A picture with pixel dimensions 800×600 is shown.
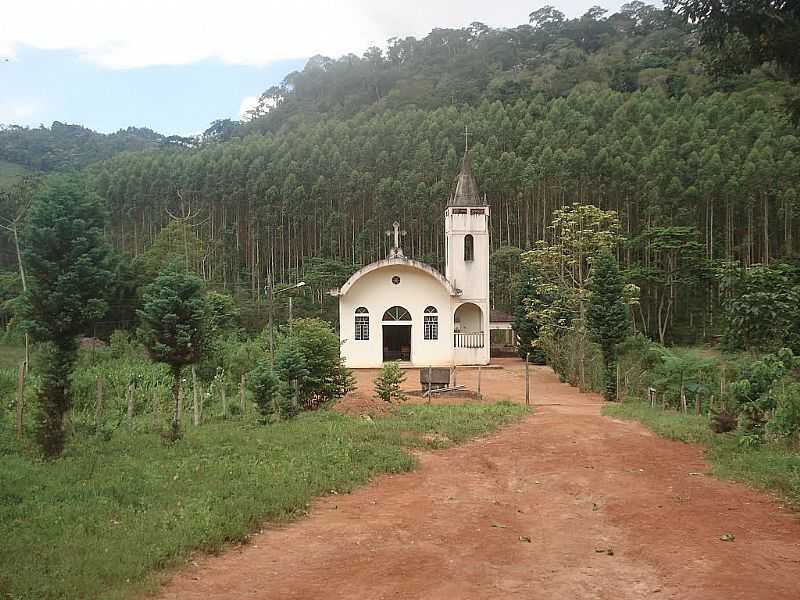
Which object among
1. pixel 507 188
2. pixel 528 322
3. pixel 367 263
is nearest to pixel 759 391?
pixel 528 322

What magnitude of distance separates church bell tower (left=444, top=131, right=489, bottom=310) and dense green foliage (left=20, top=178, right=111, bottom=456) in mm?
18512

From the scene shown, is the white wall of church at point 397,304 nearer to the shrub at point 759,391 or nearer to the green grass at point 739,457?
the green grass at point 739,457

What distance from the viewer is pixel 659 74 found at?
63812 mm

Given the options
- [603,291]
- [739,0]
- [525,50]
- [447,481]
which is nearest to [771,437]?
[447,481]

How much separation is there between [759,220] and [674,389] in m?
26.0

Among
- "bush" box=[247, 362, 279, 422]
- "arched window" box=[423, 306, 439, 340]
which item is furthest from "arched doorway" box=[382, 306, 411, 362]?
"bush" box=[247, 362, 279, 422]

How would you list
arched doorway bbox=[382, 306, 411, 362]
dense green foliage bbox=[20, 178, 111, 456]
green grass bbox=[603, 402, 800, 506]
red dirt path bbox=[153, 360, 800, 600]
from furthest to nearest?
arched doorway bbox=[382, 306, 411, 362], dense green foliage bbox=[20, 178, 111, 456], green grass bbox=[603, 402, 800, 506], red dirt path bbox=[153, 360, 800, 600]

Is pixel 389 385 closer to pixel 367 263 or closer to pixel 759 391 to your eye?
pixel 759 391

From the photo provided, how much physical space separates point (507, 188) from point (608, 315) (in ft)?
77.3

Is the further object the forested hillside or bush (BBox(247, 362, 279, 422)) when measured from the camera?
the forested hillside

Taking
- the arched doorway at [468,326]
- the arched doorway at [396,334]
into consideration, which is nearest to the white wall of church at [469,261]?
the arched doorway at [468,326]

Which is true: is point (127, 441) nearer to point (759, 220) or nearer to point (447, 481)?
point (447, 481)

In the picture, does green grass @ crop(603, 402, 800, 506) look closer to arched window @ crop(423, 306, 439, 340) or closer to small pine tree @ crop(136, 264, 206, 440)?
small pine tree @ crop(136, 264, 206, 440)

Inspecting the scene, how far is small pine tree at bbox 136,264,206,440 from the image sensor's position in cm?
1049
